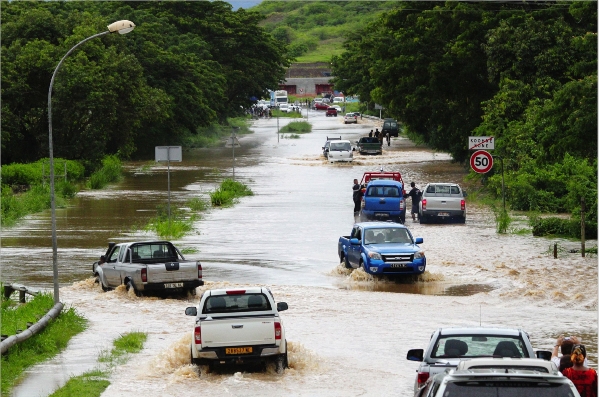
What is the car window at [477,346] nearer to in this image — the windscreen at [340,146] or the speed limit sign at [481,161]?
the speed limit sign at [481,161]

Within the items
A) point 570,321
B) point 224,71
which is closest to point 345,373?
point 570,321

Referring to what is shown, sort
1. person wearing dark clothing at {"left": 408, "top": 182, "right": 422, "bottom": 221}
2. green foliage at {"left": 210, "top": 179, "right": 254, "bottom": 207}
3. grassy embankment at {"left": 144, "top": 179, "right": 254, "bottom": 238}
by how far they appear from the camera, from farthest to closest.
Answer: green foliage at {"left": 210, "top": 179, "right": 254, "bottom": 207}, person wearing dark clothing at {"left": 408, "top": 182, "right": 422, "bottom": 221}, grassy embankment at {"left": 144, "top": 179, "right": 254, "bottom": 238}

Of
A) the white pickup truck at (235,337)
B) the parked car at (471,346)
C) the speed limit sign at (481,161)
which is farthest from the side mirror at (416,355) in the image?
the speed limit sign at (481,161)

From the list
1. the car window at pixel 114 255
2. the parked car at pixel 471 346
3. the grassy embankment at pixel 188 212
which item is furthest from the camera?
the grassy embankment at pixel 188 212

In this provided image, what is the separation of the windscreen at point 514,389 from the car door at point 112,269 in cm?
1870

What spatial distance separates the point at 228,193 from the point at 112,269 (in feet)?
81.8

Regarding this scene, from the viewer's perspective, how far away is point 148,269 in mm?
26125

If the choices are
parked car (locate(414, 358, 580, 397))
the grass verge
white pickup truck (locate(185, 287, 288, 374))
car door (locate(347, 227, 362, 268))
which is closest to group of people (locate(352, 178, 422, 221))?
car door (locate(347, 227, 362, 268))

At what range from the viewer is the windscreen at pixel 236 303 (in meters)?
17.8

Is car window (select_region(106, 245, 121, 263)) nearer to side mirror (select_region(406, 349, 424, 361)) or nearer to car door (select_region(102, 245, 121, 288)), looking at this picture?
car door (select_region(102, 245, 121, 288))

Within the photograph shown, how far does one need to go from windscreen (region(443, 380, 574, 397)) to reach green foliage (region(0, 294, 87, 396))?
29.8 ft

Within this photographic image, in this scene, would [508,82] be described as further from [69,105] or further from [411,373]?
[411,373]

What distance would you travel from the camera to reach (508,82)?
5316cm

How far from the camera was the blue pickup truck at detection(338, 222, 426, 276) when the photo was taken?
29047 millimetres
